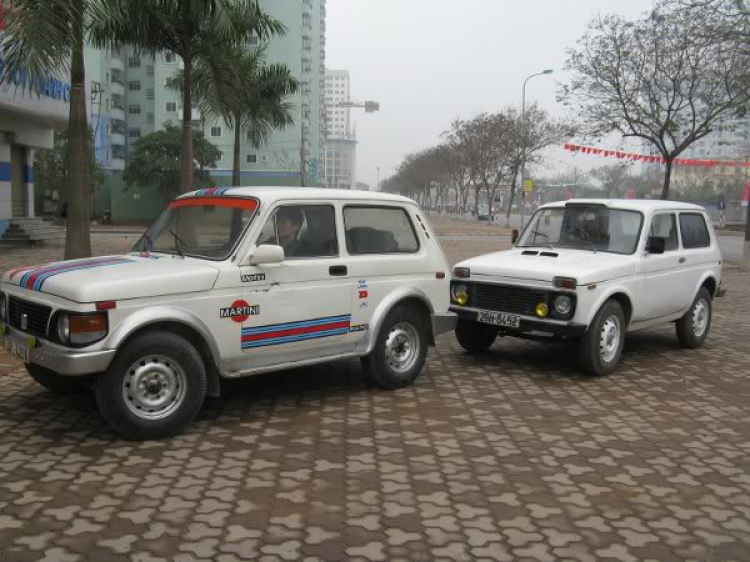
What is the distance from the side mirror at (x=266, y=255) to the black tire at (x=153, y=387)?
790 mm

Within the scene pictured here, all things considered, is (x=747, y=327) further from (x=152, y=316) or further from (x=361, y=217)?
(x=152, y=316)

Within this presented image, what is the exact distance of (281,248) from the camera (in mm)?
5406

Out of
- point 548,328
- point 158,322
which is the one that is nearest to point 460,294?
point 548,328

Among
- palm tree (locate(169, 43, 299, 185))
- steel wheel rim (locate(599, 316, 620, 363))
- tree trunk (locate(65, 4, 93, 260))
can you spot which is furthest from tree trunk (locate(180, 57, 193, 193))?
steel wheel rim (locate(599, 316, 620, 363))

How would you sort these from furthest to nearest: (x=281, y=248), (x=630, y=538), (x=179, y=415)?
(x=281, y=248) < (x=179, y=415) < (x=630, y=538)

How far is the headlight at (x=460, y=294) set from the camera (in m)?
7.77

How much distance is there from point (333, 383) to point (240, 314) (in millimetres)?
1763

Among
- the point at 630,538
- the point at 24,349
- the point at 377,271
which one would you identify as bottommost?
the point at 630,538

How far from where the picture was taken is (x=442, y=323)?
22.6 feet

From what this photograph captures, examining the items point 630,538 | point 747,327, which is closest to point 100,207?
point 747,327

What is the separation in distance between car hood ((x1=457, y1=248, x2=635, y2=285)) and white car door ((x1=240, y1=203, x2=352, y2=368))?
206cm

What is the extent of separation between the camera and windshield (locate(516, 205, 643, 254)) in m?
7.93

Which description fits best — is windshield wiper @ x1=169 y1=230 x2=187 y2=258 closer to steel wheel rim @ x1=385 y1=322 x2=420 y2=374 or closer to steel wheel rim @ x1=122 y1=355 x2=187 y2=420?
steel wheel rim @ x1=122 y1=355 x2=187 y2=420

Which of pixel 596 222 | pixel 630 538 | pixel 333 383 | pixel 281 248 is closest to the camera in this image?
pixel 630 538
